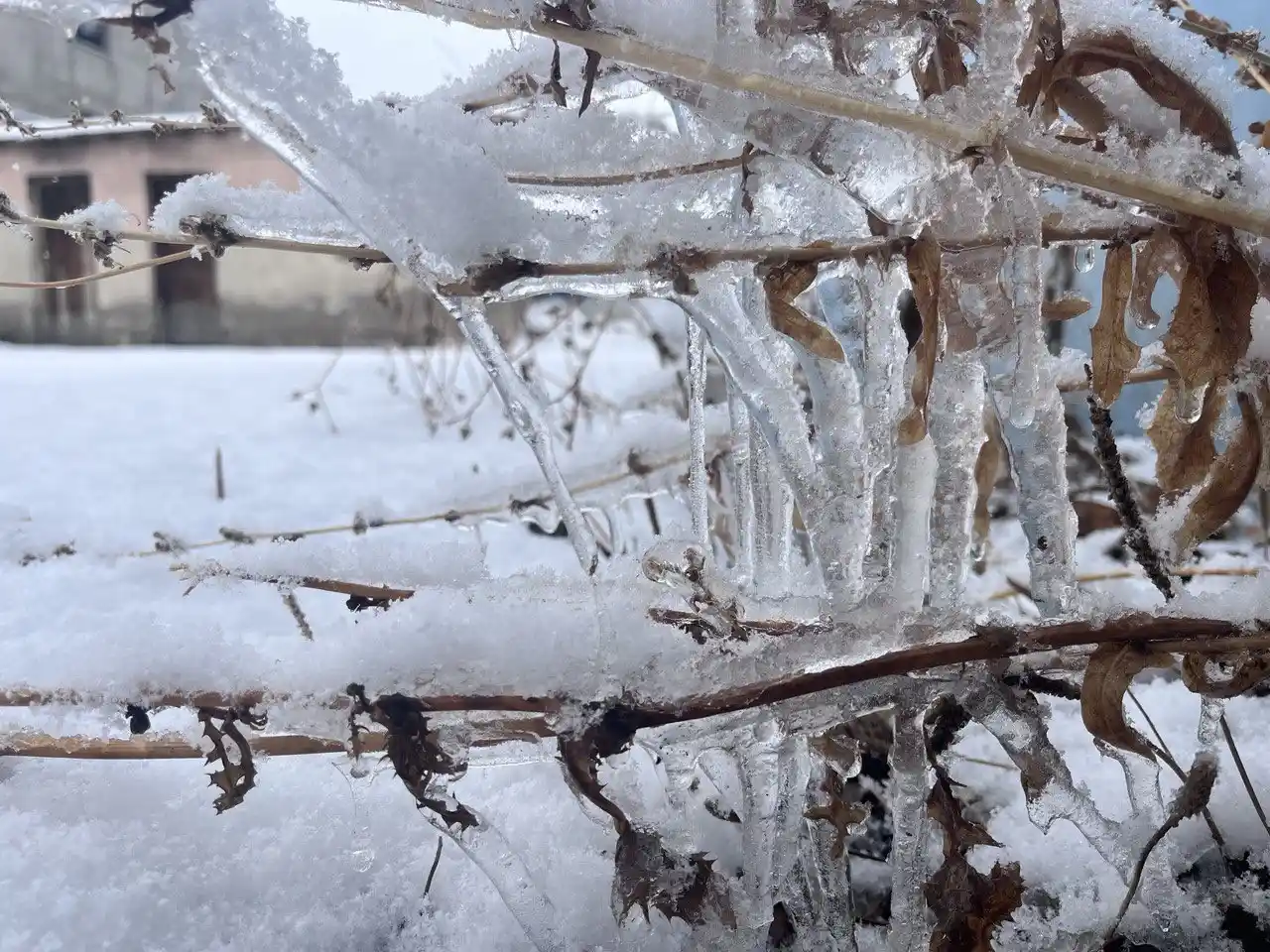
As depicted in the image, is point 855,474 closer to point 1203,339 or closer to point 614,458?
point 1203,339

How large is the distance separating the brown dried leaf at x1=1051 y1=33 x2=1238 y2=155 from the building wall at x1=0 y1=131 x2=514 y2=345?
2.52 ft

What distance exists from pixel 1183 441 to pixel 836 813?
42 centimetres

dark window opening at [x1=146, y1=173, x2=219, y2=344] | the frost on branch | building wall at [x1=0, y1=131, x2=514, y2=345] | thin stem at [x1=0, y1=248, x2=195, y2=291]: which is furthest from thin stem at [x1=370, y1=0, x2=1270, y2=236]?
dark window opening at [x1=146, y1=173, x2=219, y2=344]

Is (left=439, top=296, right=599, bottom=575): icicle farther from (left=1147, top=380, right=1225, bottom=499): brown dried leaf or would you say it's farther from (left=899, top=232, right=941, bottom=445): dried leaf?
(left=1147, top=380, right=1225, bottom=499): brown dried leaf

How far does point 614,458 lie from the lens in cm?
139

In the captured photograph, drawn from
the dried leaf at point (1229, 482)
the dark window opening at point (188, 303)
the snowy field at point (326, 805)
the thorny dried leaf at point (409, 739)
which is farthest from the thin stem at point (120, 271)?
the dark window opening at point (188, 303)

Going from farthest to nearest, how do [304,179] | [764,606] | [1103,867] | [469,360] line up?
[469,360]
[1103,867]
[764,606]
[304,179]

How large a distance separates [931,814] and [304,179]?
1.97 ft

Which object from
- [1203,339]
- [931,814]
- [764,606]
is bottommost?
[931,814]

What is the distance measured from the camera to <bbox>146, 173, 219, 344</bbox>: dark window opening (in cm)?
577

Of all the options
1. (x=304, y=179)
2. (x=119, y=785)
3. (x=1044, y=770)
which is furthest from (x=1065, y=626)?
(x=119, y=785)

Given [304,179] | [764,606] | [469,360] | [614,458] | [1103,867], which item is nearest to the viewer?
[304,179]

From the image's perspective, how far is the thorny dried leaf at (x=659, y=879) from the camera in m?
0.58

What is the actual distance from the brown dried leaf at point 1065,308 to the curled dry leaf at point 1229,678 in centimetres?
27
